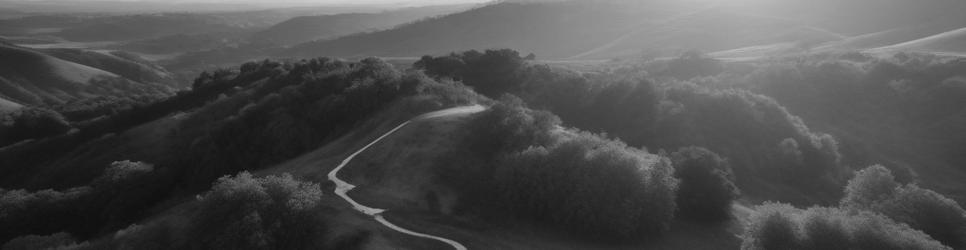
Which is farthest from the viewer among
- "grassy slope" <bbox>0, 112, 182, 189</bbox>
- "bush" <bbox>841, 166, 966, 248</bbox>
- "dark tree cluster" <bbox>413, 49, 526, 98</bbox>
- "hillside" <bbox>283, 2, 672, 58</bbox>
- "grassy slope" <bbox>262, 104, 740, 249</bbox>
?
"hillside" <bbox>283, 2, 672, 58</bbox>

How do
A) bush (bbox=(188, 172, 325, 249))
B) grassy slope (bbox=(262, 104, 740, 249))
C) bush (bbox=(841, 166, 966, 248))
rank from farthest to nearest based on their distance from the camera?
1. bush (bbox=(841, 166, 966, 248))
2. grassy slope (bbox=(262, 104, 740, 249))
3. bush (bbox=(188, 172, 325, 249))

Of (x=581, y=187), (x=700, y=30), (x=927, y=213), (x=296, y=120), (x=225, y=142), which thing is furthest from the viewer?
(x=700, y=30)

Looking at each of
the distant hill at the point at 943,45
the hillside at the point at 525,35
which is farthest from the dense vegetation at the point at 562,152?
the hillside at the point at 525,35

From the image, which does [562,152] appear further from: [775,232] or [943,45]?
[943,45]

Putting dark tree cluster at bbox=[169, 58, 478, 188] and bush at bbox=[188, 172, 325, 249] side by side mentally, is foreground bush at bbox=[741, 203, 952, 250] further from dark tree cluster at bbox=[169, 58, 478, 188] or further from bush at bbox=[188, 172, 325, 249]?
dark tree cluster at bbox=[169, 58, 478, 188]

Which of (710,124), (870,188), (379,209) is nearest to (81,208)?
(379,209)

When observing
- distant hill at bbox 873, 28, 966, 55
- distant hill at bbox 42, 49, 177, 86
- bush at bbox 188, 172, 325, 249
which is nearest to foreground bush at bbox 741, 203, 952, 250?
bush at bbox 188, 172, 325, 249
